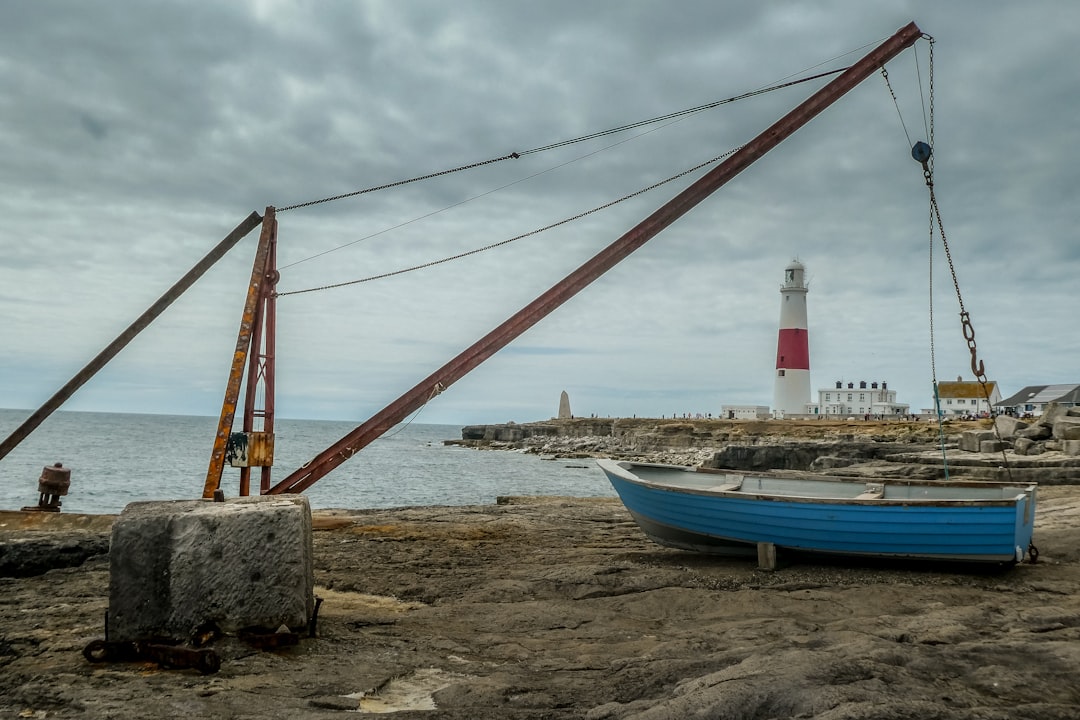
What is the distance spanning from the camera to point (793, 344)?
179ft

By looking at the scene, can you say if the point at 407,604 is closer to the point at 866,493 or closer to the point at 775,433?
the point at 866,493

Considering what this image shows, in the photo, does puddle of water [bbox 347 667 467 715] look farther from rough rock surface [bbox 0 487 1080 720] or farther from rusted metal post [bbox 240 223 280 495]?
rusted metal post [bbox 240 223 280 495]

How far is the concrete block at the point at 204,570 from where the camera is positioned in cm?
531

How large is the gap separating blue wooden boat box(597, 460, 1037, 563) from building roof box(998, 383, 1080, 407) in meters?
58.9

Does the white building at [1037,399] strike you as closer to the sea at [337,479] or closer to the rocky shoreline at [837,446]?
the rocky shoreline at [837,446]

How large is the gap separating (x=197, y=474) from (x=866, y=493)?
39188 mm

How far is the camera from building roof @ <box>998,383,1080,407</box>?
58153mm

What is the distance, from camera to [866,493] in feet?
34.7

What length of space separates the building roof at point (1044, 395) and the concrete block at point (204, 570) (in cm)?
6524

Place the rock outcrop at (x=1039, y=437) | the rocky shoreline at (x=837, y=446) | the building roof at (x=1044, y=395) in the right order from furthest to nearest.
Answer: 1. the building roof at (x=1044, y=395)
2. the rock outcrop at (x=1039, y=437)
3. the rocky shoreline at (x=837, y=446)

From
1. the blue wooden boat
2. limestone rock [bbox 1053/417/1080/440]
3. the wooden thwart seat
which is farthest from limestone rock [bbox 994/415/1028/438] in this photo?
the blue wooden boat

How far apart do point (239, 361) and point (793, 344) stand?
49.7 metres

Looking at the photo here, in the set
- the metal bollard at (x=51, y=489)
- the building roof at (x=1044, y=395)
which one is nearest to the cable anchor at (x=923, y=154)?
the metal bollard at (x=51, y=489)

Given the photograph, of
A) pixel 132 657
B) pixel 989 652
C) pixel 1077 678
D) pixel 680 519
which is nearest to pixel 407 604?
pixel 132 657
